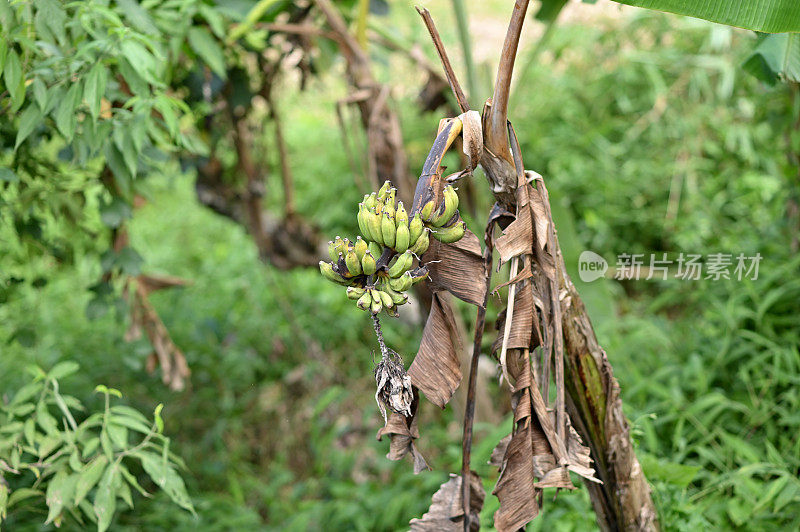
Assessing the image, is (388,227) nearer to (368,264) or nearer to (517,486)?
(368,264)

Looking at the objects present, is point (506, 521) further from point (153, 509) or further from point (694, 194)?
point (694, 194)

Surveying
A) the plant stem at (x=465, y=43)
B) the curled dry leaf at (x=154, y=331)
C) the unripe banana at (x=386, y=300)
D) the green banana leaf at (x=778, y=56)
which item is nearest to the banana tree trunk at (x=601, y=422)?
the unripe banana at (x=386, y=300)

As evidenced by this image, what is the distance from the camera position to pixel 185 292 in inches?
93.4

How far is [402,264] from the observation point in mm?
696

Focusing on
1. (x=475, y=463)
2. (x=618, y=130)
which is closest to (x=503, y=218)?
(x=475, y=463)

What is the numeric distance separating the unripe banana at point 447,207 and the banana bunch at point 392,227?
32 millimetres

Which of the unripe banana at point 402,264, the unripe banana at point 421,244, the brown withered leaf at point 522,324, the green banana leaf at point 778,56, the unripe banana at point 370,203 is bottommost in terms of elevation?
the brown withered leaf at point 522,324

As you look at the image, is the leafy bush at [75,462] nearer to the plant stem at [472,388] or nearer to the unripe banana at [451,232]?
the plant stem at [472,388]

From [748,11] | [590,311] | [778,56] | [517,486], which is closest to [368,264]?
[517,486]

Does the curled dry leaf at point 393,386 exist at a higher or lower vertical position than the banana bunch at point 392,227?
lower

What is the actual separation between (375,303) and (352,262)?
51mm

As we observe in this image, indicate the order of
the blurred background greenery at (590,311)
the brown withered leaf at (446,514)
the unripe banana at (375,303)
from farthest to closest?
1. the blurred background greenery at (590,311)
2. the brown withered leaf at (446,514)
3. the unripe banana at (375,303)

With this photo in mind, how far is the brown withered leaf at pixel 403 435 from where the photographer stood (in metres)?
0.76

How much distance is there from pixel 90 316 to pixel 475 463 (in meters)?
0.93
